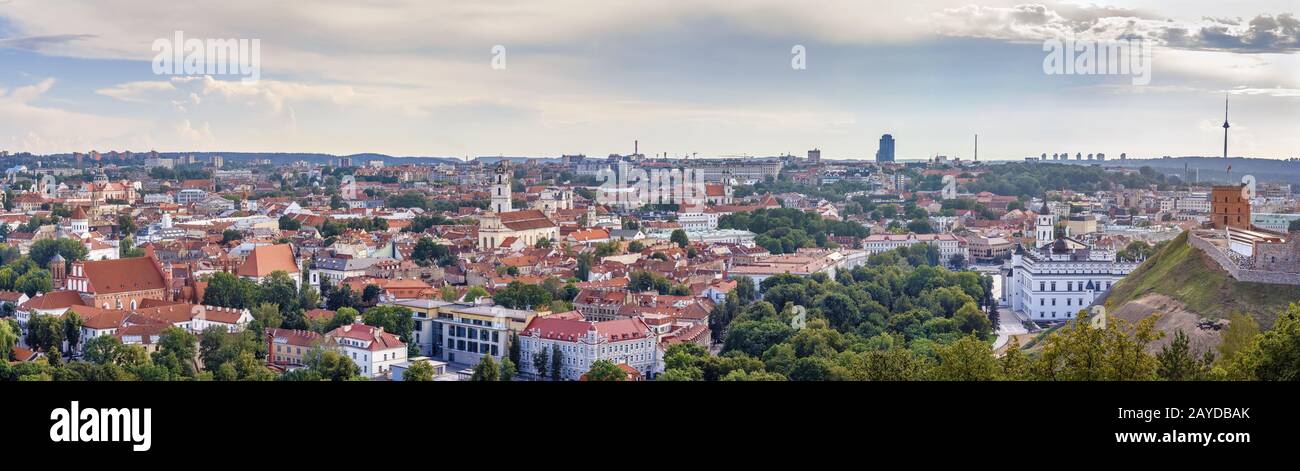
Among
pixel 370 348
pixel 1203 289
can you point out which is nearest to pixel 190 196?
pixel 370 348

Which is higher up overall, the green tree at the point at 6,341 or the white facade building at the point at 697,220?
the white facade building at the point at 697,220

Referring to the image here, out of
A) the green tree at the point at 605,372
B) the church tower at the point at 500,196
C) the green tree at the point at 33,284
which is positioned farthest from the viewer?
the church tower at the point at 500,196

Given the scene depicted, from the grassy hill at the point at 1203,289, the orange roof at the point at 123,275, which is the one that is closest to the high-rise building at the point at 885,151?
the orange roof at the point at 123,275

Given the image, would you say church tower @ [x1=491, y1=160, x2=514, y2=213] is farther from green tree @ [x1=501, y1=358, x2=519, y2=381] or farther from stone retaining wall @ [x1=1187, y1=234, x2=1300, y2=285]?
stone retaining wall @ [x1=1187, y1=234, x2=1300, y2=285]

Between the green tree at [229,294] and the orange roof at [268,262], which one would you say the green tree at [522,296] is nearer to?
the green tree at [229,294]

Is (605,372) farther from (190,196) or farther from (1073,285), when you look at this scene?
(190,196)

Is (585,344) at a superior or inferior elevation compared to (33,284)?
inferior
